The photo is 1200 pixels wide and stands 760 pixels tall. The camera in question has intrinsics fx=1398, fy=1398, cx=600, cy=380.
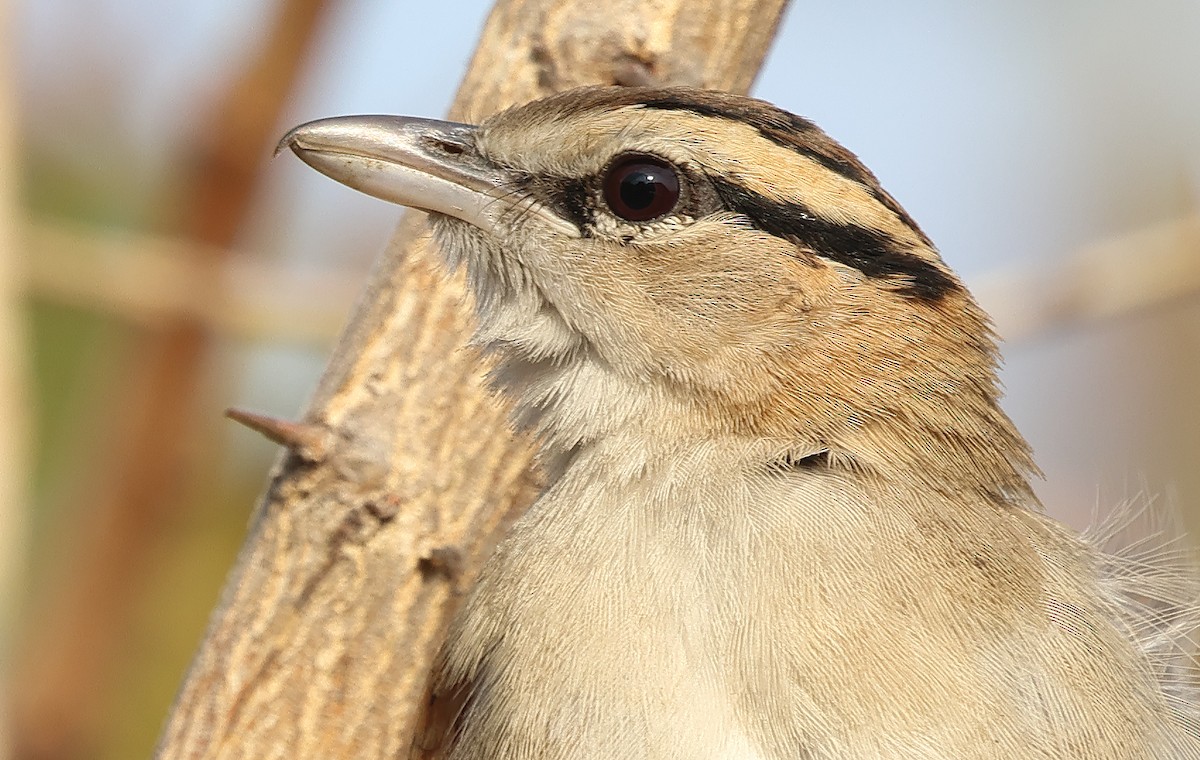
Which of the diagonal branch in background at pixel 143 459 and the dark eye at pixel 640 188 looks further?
the diagonal branch in background at pixel 143 459

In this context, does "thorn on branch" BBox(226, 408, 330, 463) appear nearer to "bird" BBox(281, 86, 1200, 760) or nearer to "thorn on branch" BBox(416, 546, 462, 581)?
"thorn on branch" BBox(416, 546, 462, 581)

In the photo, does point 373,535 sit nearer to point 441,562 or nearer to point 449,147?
point 441,562

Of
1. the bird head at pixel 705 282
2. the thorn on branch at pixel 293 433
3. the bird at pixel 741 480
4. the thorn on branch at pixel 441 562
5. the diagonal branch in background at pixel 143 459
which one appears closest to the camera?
the bird at pixel 741 480

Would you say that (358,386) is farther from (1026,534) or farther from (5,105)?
(5,105)

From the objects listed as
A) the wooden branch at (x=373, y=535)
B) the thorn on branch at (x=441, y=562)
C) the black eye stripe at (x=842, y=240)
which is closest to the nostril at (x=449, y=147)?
the wooden branch at (x=373, y=535)

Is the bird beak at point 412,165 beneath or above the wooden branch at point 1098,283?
beneath

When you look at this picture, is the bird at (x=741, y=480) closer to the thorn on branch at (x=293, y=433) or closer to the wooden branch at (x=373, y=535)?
the wooden branch at (x=373, y=535)

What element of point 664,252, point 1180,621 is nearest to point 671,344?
point 664,252

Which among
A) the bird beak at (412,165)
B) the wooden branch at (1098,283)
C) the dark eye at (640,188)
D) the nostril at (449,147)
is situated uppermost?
the wooden branch at (1098,283)
